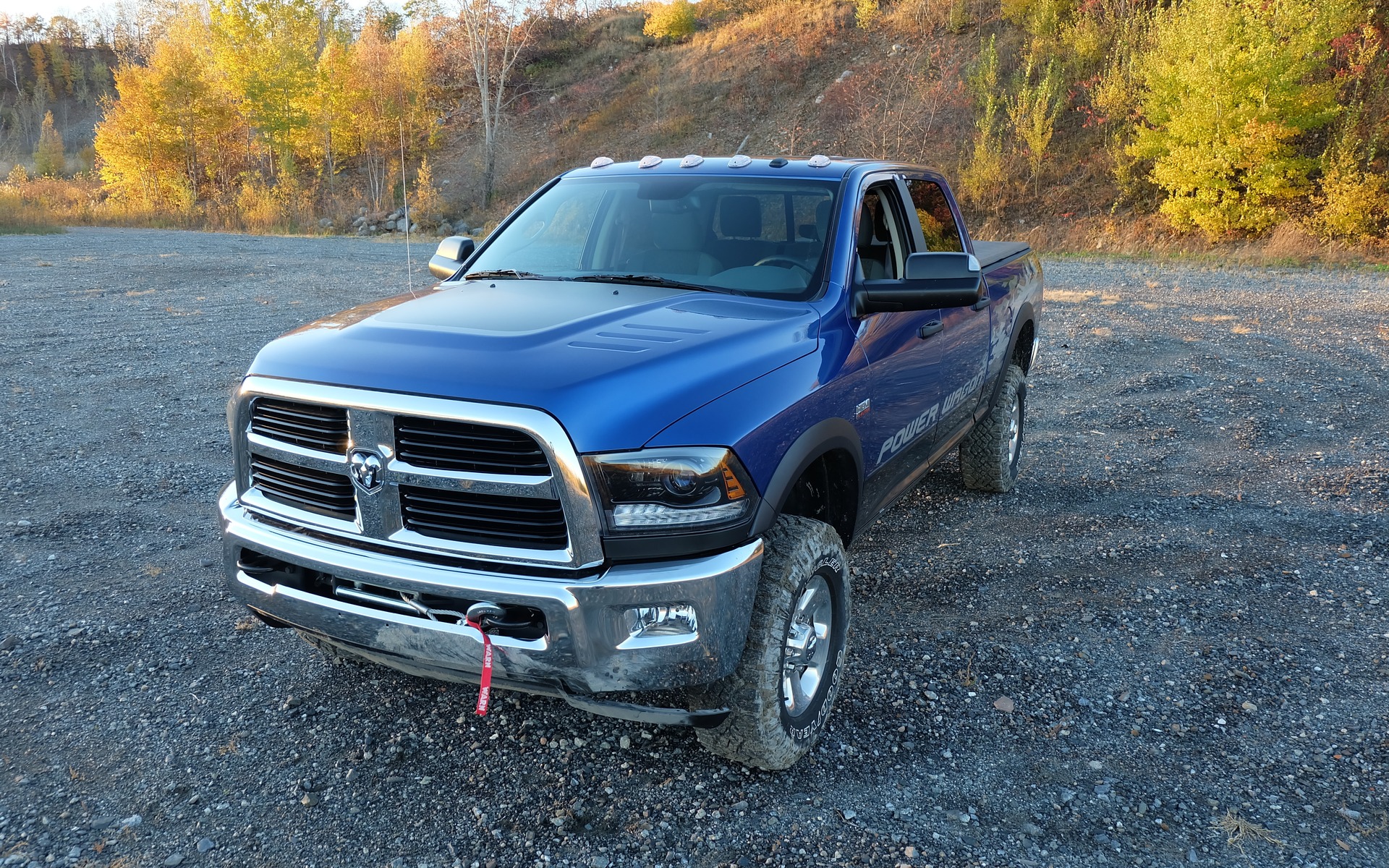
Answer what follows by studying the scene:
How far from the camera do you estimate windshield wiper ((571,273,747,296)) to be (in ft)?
11.8

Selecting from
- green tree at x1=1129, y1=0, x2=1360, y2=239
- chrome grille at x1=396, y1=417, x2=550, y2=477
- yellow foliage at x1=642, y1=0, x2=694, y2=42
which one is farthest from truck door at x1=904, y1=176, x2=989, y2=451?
yellow foliage at x1=642, y1=0, x2=694, y2=42

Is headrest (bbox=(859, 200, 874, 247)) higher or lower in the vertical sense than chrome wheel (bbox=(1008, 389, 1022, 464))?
higher

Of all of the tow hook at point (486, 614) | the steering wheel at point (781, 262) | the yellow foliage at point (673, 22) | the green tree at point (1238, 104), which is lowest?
the tow hook at point (486, 614)

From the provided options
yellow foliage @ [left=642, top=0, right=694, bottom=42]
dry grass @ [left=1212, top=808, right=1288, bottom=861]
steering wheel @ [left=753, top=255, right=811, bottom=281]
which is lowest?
dry grass @ [left=1212, top=808, right=1288, bottom=861]

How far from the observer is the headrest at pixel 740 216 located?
3852 mm

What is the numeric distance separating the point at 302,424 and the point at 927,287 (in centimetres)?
219

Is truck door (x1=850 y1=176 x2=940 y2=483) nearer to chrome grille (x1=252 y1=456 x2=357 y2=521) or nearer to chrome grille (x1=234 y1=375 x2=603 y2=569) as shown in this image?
chrome grille (x1=234 y1=375 x2=603 y2=569)

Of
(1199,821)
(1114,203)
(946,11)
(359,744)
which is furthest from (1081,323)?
(946,11)

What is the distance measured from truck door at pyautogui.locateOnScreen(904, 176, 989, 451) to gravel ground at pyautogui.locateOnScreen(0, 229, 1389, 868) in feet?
2.65

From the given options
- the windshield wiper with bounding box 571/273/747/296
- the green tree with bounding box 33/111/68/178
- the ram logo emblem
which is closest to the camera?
the ram logo emblem

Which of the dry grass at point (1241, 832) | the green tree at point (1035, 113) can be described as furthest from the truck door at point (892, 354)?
the green tree at point (1035, 113)

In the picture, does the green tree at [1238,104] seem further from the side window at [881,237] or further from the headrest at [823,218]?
the headrest at [823,218]

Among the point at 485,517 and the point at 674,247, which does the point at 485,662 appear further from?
the point at 674,247

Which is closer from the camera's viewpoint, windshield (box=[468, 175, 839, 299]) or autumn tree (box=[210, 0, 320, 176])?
windshield (box=[468, 175, 839, 299])
